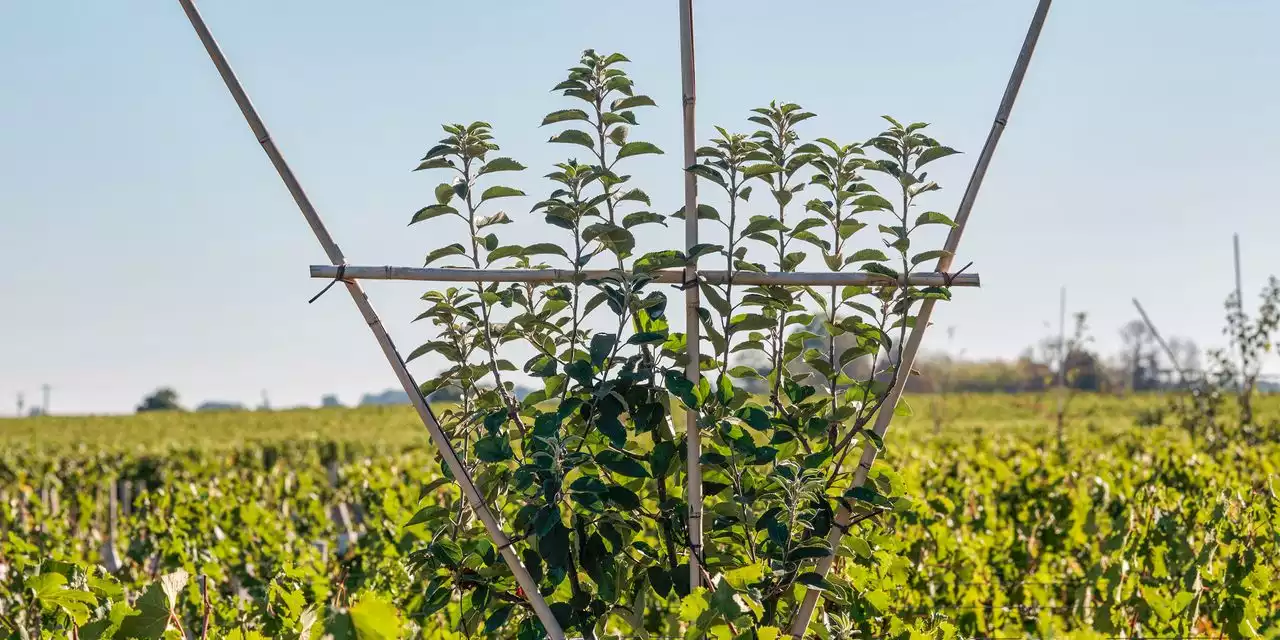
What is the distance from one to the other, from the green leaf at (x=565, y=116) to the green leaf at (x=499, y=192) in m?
0.14

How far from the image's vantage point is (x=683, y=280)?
1.94 m

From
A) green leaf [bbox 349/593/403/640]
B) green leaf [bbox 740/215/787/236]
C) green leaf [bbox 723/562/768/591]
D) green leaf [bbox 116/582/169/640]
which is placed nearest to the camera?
green leaf [bbox 349/593/403/640]

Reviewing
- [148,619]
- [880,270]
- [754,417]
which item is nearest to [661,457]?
[754,417]

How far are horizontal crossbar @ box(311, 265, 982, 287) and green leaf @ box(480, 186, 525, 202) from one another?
0.15 metres

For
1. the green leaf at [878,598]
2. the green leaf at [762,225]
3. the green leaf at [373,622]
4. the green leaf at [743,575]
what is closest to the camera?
the green leaf at [373,622]

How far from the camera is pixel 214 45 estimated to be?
6.38ft

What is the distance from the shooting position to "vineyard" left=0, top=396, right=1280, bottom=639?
2045mm

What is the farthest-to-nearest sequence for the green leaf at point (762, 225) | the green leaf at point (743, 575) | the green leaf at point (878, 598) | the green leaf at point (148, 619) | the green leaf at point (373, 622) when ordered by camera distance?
the green leaf at point (878, 598), the green leaf at point (762, 225), the green leaf at point (148, 619), the green leaf at point (743, 575), the green leaf at point (373, 622)

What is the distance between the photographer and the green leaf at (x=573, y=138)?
1.97 metres

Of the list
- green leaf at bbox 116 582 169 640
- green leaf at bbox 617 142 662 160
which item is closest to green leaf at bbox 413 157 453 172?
green leaf at bbox 617 142 662 160

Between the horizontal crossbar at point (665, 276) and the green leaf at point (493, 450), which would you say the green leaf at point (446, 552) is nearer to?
the green leaf at point (493, 450)

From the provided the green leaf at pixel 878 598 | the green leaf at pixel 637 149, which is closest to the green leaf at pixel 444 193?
the green leaf at pixel 637 149

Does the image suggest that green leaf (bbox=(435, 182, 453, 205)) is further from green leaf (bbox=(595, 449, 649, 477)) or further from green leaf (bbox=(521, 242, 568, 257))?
green leaf (bbox=(595, 449, 649, 477))

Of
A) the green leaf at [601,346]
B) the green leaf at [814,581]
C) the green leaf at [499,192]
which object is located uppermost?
the green leaf at [499,192]
